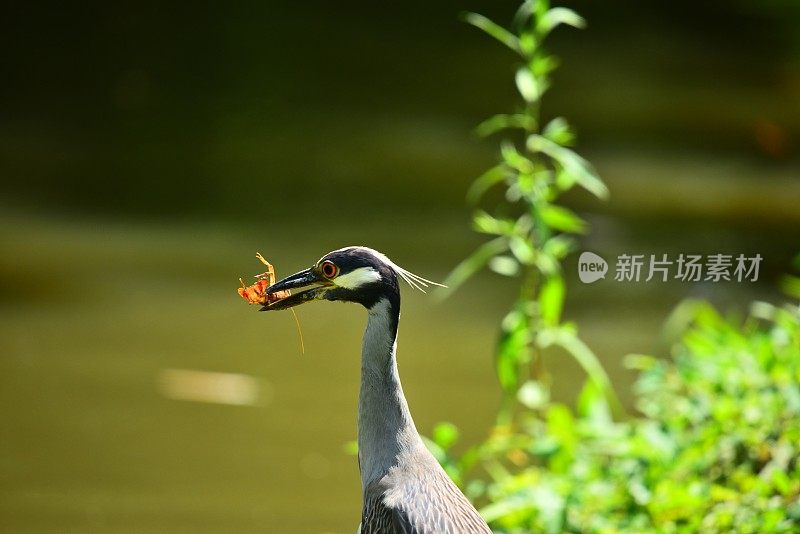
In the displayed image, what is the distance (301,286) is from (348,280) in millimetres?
112

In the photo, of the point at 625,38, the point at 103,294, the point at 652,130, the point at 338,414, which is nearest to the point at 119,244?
the point at 103,294

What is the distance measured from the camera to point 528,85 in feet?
10.9

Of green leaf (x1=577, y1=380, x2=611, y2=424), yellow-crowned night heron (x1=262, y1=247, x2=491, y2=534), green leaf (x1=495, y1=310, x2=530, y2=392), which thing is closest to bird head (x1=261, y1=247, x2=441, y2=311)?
yellow-crowned night heron (x1=262, y1=247, x2=491, y2=534)

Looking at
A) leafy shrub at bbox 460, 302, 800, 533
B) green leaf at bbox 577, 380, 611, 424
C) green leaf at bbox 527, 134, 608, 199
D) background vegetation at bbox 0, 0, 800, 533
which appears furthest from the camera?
background vegetation at bbox 0, 0, 800, 533

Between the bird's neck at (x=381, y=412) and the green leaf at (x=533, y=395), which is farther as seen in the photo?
the green leaf at (x=533, y=395)

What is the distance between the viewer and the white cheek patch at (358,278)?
264 cm

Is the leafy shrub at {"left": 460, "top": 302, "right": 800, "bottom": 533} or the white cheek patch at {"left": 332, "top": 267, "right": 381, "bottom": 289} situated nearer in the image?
the white cheek patch at {"left": 332, "top": 267, "right": 381, "bottom": 289}

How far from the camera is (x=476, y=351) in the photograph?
5551 millimetres

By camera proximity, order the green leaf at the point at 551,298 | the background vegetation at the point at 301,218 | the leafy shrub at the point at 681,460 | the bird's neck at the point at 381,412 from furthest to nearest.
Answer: the background vegetation at the point at 301,218 → the green leaf at the point at 551,298 → the leafy shrub at the point at 681,460 → the bird's neck at the point at 381,412

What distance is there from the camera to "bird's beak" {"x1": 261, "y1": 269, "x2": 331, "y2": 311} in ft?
8.79

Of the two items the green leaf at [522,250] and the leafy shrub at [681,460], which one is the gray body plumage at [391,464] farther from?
the green leaf at [522,250]

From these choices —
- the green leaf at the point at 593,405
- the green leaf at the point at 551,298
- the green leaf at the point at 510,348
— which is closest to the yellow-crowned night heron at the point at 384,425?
the green leaf at the point at 510,348

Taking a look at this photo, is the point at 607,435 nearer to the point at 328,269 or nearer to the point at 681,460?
the point at 681,460

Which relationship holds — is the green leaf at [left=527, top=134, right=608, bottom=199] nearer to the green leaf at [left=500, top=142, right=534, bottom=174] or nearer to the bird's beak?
the green leaf at [left=500, top=142, right=534, bottom=174]
